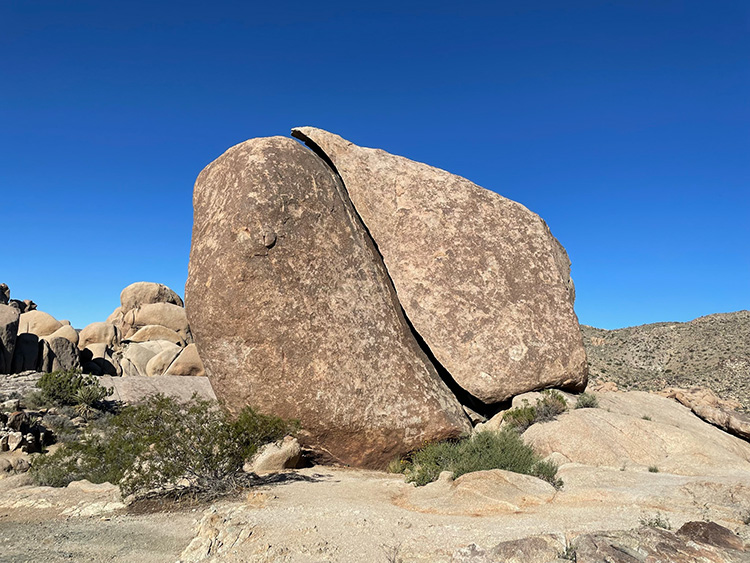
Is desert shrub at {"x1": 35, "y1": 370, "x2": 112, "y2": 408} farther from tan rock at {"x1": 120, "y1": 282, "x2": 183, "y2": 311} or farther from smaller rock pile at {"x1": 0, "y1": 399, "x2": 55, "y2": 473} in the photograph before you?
tan rock at {"x1": 120, "y1": 282, "x2": 183, "y2": 311}

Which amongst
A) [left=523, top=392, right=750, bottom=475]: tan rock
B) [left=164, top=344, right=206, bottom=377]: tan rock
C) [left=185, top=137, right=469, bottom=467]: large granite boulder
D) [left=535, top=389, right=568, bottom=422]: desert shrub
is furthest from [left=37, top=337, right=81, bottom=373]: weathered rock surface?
[left=523, top=392, right=750, bottom=475]: tan rock

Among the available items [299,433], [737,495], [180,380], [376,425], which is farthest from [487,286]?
[180,380]

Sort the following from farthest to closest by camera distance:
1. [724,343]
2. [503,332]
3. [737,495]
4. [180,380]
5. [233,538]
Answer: [724,343], [180,380], [503,332], [737,495], [233,538]

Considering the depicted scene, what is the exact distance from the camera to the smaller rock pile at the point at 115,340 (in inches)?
818

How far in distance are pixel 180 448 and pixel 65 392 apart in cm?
1085

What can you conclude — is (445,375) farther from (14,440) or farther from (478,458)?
(14,440)

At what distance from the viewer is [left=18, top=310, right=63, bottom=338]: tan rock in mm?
27344

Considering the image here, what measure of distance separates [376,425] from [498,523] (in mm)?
3734

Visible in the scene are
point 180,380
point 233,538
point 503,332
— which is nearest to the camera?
point 233,538

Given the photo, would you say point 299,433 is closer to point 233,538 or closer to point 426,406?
point 426,406

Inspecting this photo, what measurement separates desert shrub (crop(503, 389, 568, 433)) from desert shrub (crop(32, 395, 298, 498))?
4.32m

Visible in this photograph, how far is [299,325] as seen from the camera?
862 centimetres

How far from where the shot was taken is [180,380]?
806 inches

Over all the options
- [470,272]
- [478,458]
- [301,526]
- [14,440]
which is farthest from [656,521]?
[14,440]
